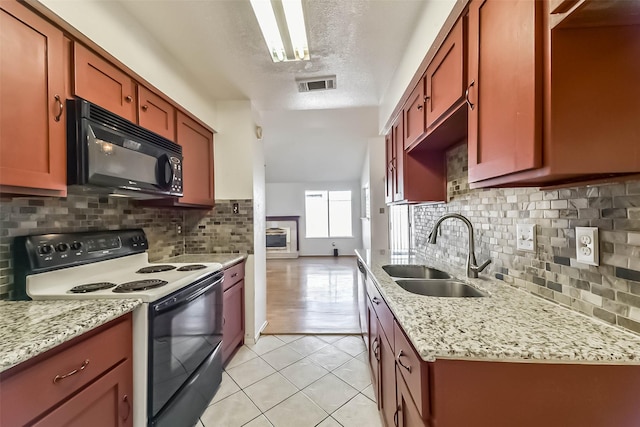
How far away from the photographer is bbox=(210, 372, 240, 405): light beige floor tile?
5.99 feet

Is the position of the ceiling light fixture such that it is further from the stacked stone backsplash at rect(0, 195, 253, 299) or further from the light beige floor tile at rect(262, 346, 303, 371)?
the light beige floor tile at rect(262, 346, 303, 371)

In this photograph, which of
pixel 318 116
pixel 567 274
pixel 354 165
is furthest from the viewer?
pixel 354 165

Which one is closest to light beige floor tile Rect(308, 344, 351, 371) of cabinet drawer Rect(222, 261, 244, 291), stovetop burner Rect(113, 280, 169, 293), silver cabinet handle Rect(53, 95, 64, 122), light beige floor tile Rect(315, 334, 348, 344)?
light beige floor tile Rect(315, 334, 348, 344)

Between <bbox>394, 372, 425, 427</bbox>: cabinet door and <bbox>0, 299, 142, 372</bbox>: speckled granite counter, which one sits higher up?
<bbox>0, 299, 142, 372</bbox>: speckled granite counter

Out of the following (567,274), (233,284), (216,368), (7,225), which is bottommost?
(216,368)

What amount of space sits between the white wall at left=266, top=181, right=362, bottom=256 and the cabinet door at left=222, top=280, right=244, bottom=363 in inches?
211

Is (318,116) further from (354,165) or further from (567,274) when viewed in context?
(567,274)

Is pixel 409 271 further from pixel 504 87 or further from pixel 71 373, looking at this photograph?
pixel 71 373

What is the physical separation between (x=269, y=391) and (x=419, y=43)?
8.15 ft

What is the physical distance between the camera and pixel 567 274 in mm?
946

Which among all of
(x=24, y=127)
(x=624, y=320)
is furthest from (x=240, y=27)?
(x=624, y=320)

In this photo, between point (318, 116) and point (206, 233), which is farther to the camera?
point (318, 116)

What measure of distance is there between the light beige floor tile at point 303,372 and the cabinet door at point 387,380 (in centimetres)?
66

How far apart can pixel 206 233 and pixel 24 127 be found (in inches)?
68.7
